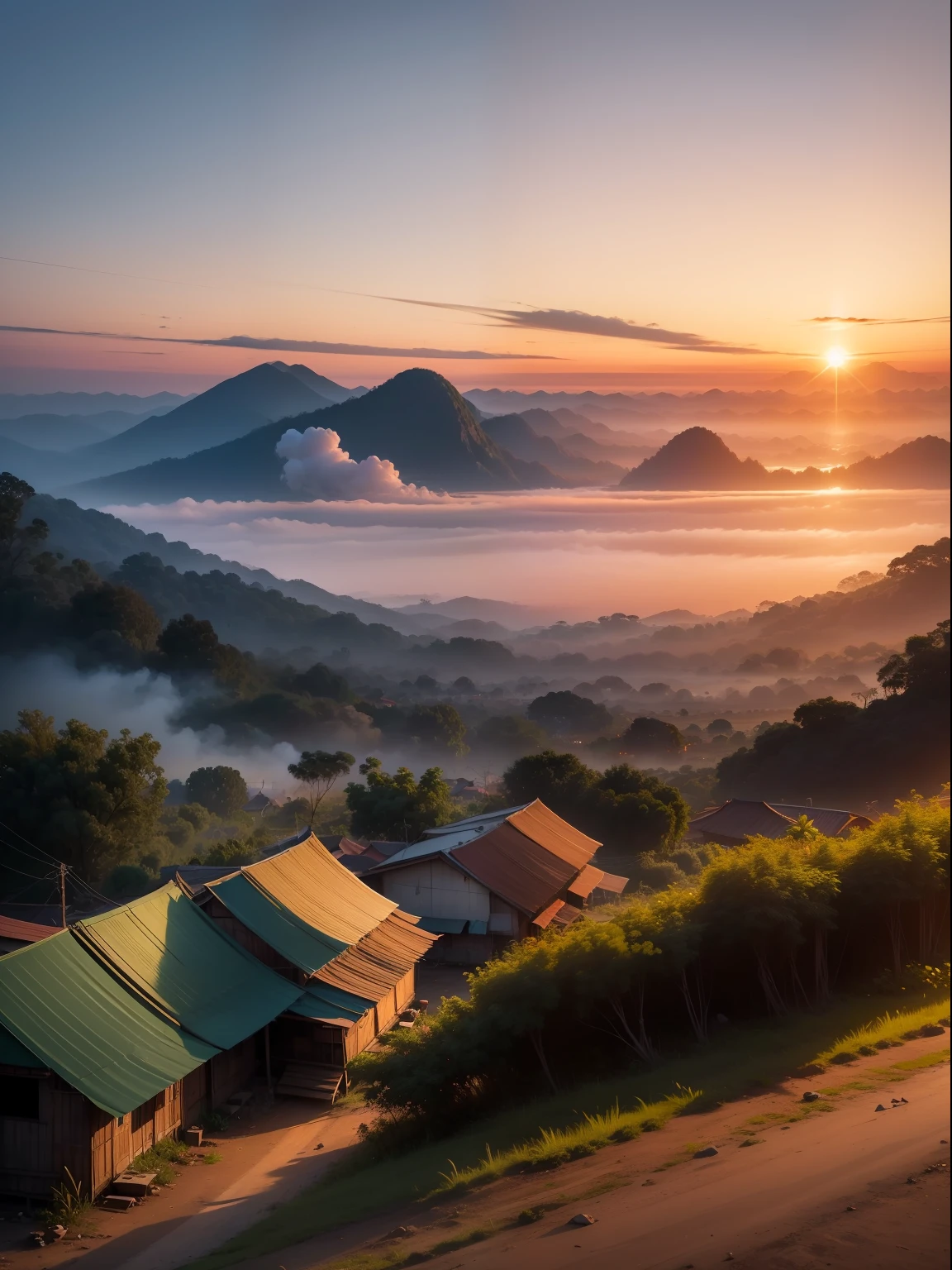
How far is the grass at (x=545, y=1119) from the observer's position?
27.5 feet

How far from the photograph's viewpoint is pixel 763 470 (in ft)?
89.1

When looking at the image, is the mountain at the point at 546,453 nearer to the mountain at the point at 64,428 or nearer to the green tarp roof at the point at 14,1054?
the mountain at the point at 64,428

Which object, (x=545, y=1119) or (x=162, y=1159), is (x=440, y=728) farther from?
(x=545, y=1119)

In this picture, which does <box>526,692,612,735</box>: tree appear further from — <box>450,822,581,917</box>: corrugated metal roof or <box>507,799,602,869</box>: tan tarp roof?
<box>450,822,581,917</box>: corrugated metal roof

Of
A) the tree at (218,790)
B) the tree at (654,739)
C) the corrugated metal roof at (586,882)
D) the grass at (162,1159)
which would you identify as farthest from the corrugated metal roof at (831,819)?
the tree at (218,790)

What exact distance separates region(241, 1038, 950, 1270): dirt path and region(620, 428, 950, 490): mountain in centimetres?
450

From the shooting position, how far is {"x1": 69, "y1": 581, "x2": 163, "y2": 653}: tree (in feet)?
175

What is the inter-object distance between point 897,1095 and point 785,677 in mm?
50647

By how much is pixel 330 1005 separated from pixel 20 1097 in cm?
412

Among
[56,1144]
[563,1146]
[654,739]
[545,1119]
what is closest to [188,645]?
[654,739]

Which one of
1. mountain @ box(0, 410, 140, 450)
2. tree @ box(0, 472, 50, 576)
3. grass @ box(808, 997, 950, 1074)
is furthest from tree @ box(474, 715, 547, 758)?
grass @ box(808, 997, 950, 1074)

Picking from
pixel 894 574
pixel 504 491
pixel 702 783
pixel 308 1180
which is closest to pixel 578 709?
pixel 504 491

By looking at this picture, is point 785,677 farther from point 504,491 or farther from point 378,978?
point 378,978

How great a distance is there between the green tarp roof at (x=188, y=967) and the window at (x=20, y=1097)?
5.72 feet
